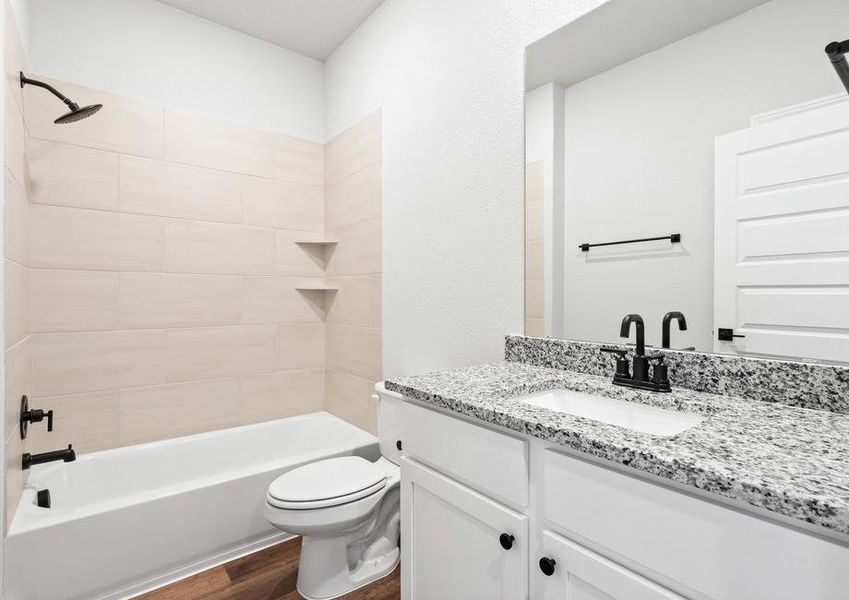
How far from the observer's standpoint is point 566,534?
840 mm

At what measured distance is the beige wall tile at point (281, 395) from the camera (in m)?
2.60

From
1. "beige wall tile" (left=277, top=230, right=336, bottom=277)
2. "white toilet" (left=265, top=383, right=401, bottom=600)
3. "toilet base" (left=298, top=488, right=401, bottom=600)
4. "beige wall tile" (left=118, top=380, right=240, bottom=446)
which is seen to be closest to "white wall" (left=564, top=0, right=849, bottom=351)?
"white toilet" (left=265, top=383, right=401, bottom=600)

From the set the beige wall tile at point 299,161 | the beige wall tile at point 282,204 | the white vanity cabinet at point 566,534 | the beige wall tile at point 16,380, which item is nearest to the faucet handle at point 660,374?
the white vanity cabinet at point 566,534

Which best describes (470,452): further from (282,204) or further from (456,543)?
(282,204)

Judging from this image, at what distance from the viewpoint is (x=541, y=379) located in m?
1.27

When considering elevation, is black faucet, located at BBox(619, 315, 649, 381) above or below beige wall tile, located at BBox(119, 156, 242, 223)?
below

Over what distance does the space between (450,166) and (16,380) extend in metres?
1.81

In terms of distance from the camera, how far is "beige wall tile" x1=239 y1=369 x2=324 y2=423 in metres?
2.60

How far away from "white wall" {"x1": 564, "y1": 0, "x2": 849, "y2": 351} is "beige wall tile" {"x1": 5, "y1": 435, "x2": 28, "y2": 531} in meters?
1.90

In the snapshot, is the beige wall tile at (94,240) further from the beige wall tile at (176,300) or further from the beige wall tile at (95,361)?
the beige wall tile at (95,361)

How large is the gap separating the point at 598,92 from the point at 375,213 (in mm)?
1299

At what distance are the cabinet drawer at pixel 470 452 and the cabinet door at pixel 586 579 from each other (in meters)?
0.11

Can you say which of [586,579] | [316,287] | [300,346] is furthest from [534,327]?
[300,346]

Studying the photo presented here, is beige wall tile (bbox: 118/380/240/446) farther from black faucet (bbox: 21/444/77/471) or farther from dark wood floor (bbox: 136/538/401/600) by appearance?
dark wood floor (bbox: 136/538/401/600)
